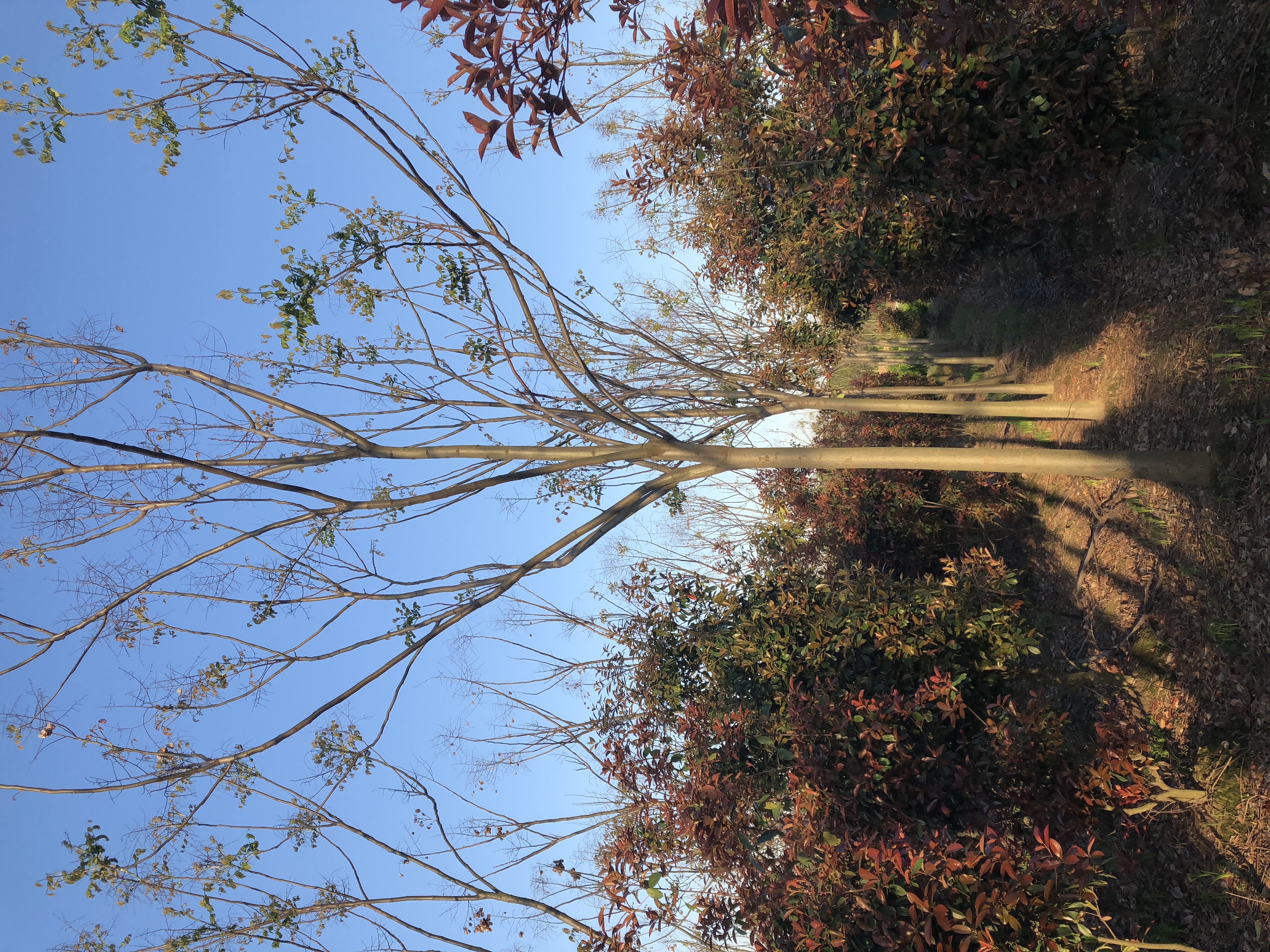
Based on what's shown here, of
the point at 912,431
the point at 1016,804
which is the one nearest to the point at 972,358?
the point at 912,431

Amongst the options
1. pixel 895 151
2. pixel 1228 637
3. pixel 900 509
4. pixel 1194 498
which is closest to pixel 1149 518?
pixel 1194 498

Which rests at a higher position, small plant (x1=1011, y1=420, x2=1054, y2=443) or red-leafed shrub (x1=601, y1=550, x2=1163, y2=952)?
small plant (x1=1011, y1=420, x2=1054, y2=443)

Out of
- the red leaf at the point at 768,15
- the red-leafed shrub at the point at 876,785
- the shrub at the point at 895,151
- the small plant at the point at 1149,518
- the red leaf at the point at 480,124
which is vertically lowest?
the red-leafed shrub at the point at 876,785

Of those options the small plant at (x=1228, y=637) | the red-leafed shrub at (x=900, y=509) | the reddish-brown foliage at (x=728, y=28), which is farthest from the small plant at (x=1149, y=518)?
the reddish-brown foliage at (x=728, y=28)

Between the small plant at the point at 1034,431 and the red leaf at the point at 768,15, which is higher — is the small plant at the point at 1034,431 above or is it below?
below

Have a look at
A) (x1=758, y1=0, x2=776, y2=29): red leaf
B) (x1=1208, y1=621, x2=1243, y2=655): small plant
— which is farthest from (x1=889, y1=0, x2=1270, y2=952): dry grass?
(x1=758, y1=0, x2=776, y2=29): red leaf

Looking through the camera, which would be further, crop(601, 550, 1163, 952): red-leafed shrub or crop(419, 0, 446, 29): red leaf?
crop(601, 550, 1163, 952): red-leafed shrub

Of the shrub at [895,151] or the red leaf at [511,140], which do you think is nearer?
the red leaf at [511,140]

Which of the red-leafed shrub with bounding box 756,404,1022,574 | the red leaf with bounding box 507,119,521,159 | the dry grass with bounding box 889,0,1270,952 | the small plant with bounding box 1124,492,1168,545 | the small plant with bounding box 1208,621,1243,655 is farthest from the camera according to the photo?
the red-leafed shrub with bounding box 756,404,1022,574

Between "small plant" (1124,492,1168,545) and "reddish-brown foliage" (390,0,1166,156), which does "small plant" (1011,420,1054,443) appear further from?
"reddish-brown foliage" (390,0,1166,156)

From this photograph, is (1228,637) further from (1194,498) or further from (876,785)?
(876,785)

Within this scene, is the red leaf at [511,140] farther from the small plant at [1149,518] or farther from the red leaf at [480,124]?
the small plant at [1149,518]

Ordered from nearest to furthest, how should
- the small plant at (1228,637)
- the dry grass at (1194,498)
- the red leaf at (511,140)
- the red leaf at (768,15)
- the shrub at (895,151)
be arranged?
the red leaf at (768,15) < the red leaf at (511,140) < the dry grass at (1194,498) < the small plant at (1228,637) < the shrub at (895,151)

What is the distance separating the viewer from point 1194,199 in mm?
6832
